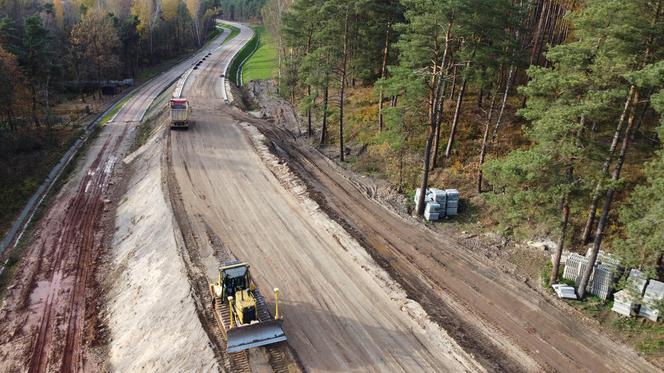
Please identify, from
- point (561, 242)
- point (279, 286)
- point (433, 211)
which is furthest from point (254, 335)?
point (433, 211)

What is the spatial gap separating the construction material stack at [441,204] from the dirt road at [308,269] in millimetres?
6106

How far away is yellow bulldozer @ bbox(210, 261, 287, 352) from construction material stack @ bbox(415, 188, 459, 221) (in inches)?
525

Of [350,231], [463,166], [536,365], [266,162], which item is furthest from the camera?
[266,162]

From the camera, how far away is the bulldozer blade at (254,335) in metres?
15.9

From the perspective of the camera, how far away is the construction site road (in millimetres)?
20062

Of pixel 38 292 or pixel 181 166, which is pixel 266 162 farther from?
pixel 38 292

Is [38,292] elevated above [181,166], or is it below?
below

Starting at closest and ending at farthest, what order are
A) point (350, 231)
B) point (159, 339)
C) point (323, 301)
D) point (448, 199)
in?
point (159, 339) → point (323, 301) → point (350, 231) → point (448, 199)

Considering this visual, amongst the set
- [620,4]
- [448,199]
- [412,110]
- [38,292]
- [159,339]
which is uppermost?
[620,4]

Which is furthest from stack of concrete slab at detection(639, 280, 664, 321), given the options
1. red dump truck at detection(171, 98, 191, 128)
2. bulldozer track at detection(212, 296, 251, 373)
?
red dump truck at detection(171, 98, 191, 128)

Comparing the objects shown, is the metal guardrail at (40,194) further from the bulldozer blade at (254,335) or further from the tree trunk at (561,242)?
the tree trunk at (561,242)

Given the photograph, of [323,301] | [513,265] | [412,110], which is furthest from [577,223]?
[323,301]

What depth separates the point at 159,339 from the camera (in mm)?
18250

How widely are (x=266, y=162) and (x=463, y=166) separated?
1414 cm
